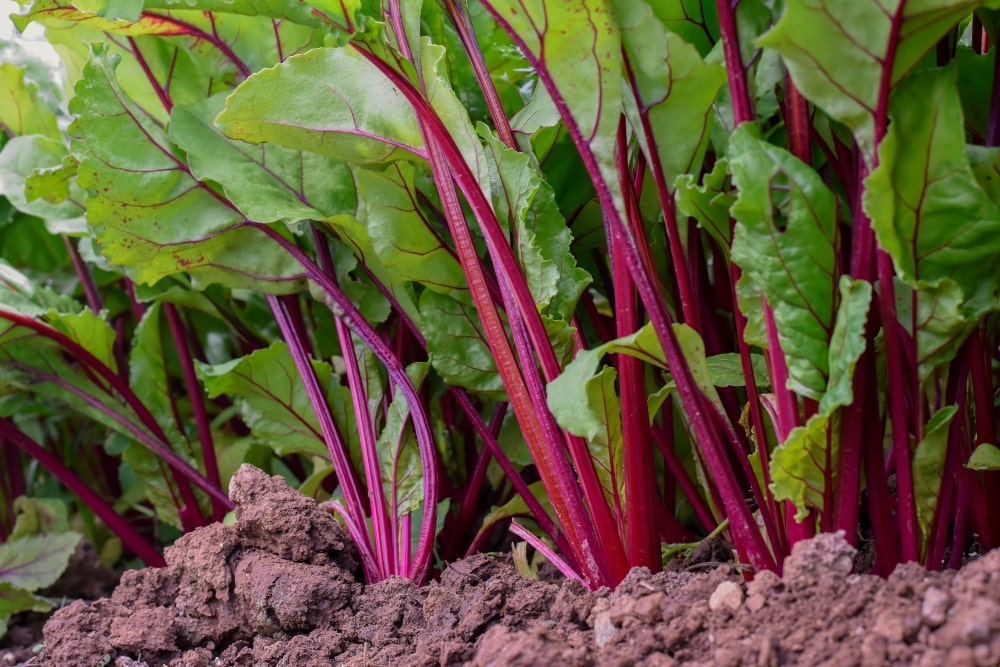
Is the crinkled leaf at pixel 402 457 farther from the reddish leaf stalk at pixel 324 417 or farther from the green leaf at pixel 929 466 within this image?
the green leaf at pixel 929 466

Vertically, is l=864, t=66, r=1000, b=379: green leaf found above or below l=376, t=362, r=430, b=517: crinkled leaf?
above

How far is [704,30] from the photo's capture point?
3.23 ft

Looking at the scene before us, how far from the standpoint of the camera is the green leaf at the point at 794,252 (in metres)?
0.76

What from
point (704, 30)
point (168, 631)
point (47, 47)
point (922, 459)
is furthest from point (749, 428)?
point (47, 47)

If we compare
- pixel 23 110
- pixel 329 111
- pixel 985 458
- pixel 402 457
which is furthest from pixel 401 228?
pixel 23 110

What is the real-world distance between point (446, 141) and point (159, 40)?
0.62 metres

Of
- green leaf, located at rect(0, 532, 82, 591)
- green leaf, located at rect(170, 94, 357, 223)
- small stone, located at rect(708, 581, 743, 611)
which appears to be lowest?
green leaf, located at rect(0, 532, 82, 591)

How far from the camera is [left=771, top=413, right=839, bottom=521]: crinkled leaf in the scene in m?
0.77

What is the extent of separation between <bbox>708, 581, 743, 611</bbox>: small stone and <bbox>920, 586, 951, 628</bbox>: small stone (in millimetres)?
155

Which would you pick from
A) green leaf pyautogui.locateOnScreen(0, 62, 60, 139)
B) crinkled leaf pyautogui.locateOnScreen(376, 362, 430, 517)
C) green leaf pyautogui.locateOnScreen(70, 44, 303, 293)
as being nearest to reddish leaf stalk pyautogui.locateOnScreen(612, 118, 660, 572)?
crinkled leaf pyautogui.locateOnScreen(376, 362, 430, 517)

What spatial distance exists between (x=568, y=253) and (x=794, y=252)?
1.04ft

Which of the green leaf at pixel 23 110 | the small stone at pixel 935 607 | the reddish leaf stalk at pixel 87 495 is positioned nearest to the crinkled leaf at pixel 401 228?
the small stone at pixel 935 607

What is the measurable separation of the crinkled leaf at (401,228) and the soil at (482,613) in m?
0.34

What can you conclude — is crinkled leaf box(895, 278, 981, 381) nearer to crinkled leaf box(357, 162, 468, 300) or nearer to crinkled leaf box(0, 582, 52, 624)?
crinkled leaf box(357, 162, 468, 300)
